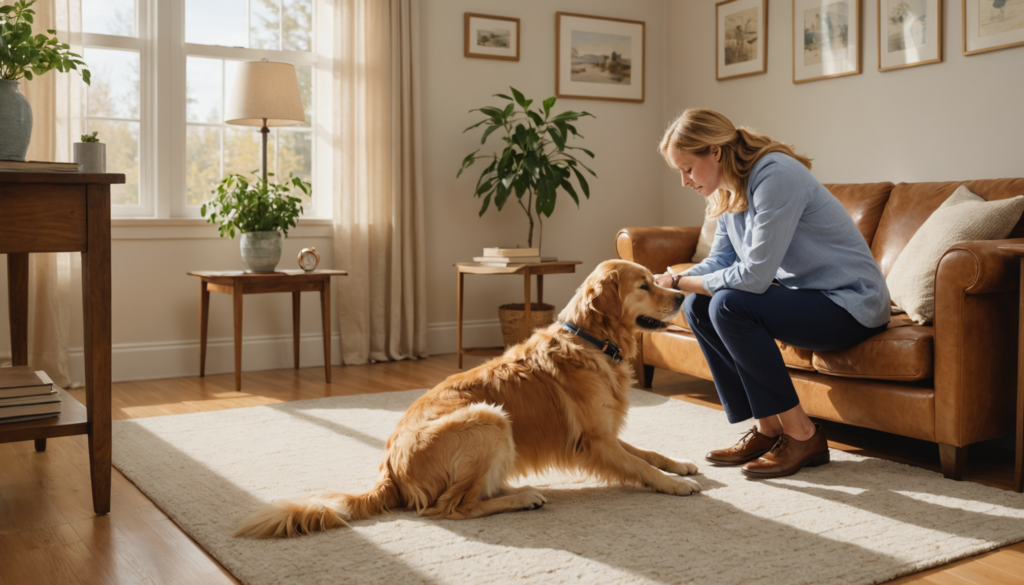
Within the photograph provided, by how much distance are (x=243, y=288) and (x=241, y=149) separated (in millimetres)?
989

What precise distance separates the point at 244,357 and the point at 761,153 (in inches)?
116

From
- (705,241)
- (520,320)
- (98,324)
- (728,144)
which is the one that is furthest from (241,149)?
(728,144)

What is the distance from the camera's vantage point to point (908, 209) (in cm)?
320

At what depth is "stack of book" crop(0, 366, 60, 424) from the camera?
1965 mm

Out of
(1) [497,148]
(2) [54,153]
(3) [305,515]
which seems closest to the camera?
(3) [305,515]

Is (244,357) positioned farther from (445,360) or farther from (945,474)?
(945,474)

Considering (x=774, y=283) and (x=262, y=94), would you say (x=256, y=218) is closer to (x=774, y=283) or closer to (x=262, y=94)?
(x=262, y=94)

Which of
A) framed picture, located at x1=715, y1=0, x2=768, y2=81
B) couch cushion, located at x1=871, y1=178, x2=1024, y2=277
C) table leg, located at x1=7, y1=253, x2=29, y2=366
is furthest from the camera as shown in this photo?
framed picture, located at x1=715, y1=0, x2=768, y2=81

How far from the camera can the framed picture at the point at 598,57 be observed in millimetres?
5152

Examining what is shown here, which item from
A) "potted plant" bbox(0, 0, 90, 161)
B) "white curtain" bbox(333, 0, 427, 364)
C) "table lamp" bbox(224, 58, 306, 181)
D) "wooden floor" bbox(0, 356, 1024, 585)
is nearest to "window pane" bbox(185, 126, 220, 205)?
"table lamp" bbox(224, 58, 306, 181)

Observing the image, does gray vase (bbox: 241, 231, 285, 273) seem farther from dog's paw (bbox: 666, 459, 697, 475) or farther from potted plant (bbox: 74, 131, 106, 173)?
dog's paw (bbox: 666, 459, 697, 475)

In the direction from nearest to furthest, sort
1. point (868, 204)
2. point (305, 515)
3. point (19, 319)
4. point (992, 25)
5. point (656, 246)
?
1. point (305, 515)
2. point (19, 319)
3. point (868, 204)
4. point (992, 25)
5. point (656, 246)

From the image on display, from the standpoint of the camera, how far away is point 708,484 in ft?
7.57

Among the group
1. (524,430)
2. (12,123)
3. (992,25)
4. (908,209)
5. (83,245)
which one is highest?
(992,25)
